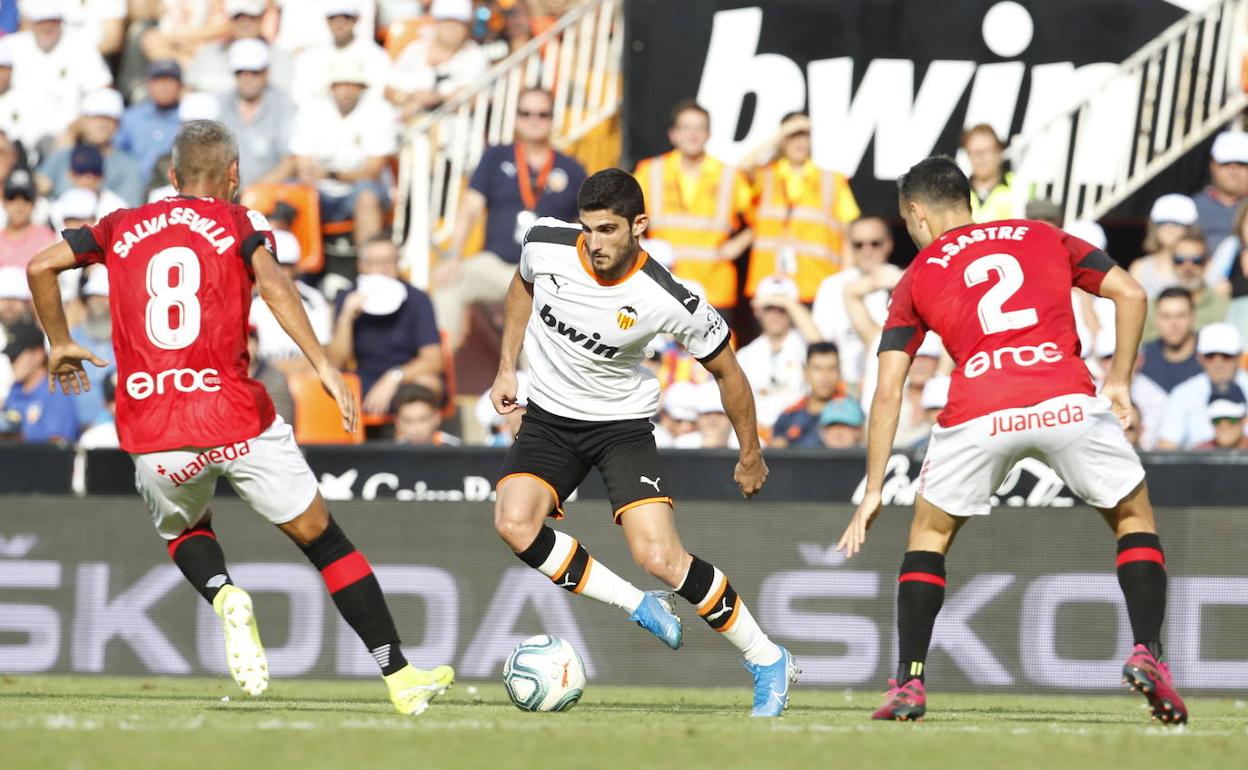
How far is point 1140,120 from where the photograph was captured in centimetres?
1412

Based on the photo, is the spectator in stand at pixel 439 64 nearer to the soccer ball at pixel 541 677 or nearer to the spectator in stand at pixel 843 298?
the spectator in stand at pixel 843 298

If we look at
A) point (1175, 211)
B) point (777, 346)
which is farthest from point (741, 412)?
point (1175, 211)

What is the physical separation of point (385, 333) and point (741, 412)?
5289 millimetres

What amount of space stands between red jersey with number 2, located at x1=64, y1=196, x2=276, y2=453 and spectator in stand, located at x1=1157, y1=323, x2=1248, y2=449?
6.67m

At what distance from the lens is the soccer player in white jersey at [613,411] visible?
Answer: 26.1 feet

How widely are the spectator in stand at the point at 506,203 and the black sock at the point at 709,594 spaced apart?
5879 mm

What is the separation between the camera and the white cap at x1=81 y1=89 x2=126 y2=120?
1492 centimetres

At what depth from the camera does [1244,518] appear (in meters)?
10.6

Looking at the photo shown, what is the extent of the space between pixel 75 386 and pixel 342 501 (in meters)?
3.22

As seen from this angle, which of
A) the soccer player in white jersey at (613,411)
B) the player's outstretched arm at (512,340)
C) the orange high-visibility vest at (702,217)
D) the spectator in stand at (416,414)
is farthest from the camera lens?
the orange high-visibility vest at (702,217)

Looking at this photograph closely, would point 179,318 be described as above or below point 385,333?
above

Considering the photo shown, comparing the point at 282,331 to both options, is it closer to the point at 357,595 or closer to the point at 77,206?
the point at 77,206

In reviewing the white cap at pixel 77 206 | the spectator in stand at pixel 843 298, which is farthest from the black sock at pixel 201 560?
the white cap at pixel 77 206

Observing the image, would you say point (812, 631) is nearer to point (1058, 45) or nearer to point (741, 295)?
point (741, 295)
